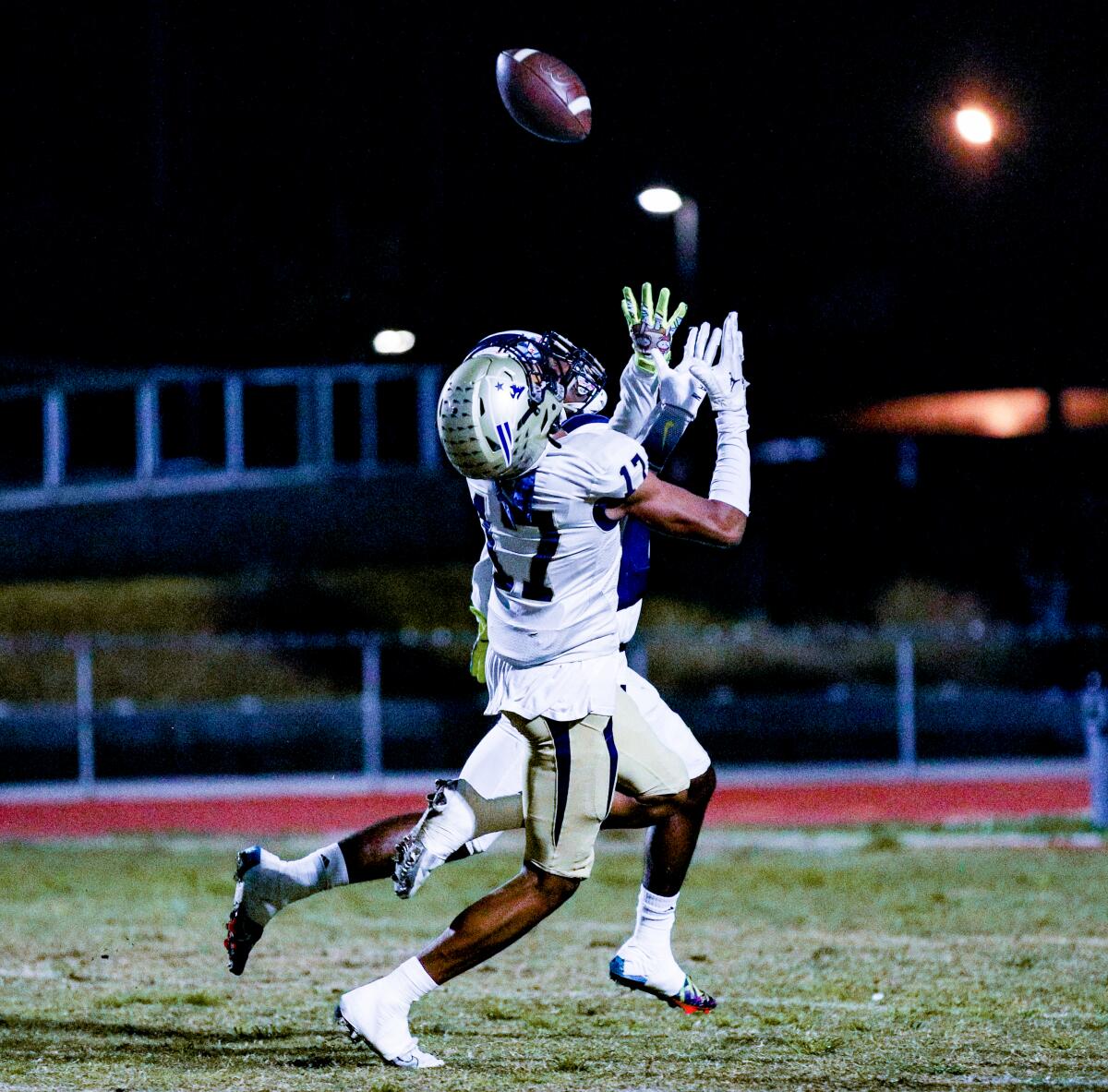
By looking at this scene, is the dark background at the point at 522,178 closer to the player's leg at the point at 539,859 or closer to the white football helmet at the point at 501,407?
the white football helmet at the point at 501,407

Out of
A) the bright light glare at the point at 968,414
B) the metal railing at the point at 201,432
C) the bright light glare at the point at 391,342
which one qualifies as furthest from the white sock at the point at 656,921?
the metal railing at the point at 201,432

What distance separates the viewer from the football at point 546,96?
6.35 metres

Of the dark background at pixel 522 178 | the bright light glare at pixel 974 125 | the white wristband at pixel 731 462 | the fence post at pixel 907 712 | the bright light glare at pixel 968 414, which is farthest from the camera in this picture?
the bright light glare at pixel 968 414

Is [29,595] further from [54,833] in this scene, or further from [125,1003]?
[125,1003]

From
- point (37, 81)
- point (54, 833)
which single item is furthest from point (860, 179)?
point (54, 833)

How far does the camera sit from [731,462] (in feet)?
15.4

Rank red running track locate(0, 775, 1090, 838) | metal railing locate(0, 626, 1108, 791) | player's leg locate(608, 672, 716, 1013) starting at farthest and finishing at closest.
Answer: metal railing locate(0, 626, 1108, 791), red running track locate(0, 775, 1090, 838), player's leg locate(608, 672, 716, 1013)

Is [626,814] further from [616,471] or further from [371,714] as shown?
[371,714]

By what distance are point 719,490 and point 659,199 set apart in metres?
6.14

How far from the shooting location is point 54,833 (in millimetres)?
12977

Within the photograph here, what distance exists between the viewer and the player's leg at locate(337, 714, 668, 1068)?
453cm

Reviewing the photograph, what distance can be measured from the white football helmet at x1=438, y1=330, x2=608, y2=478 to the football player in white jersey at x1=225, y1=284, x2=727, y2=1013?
28 centimetres

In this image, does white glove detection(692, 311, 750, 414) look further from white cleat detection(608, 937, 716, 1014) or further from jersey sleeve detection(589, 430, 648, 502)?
white cleat detection(608, 937, 716, 1014)

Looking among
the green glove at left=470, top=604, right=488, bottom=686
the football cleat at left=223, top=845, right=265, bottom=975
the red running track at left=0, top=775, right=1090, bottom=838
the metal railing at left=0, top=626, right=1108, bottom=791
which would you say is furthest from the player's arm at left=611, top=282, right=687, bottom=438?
the metal railing at left=0, top=626, right=1108, bottom=791
